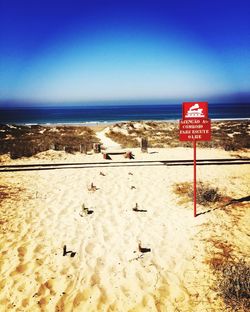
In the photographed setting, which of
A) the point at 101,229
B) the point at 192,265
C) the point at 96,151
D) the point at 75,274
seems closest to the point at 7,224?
the point at 101,229

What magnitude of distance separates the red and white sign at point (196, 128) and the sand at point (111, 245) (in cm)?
241

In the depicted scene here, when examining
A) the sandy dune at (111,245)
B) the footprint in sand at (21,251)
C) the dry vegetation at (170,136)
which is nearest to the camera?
the sandy dune at (111,245)

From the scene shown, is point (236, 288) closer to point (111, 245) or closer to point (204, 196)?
point (111, 245)

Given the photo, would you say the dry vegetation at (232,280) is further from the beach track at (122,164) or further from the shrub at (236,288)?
the beach track at (122,164)

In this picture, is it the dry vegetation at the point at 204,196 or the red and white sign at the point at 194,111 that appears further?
the dry vegetation at the point at 204,196

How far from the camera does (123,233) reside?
23.9 feet

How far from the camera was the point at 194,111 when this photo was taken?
8031mm

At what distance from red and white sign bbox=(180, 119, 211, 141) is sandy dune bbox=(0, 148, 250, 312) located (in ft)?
7.91

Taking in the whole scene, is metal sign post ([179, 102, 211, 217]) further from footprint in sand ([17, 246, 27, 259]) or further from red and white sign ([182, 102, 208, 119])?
footprint in sand ([17, 246, 27, 259])

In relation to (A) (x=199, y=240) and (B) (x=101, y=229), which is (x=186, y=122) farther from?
(B) (x=101, y=229)

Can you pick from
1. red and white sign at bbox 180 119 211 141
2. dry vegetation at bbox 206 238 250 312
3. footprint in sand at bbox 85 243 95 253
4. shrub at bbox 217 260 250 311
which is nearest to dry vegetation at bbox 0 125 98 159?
red and white sign at bbox 180 119 211 141

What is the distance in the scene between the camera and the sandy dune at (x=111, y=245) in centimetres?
490

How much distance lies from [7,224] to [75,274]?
3.12 meters

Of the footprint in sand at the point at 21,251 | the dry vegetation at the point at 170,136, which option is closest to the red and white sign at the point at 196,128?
the footprint in sand at the point at 21,251
